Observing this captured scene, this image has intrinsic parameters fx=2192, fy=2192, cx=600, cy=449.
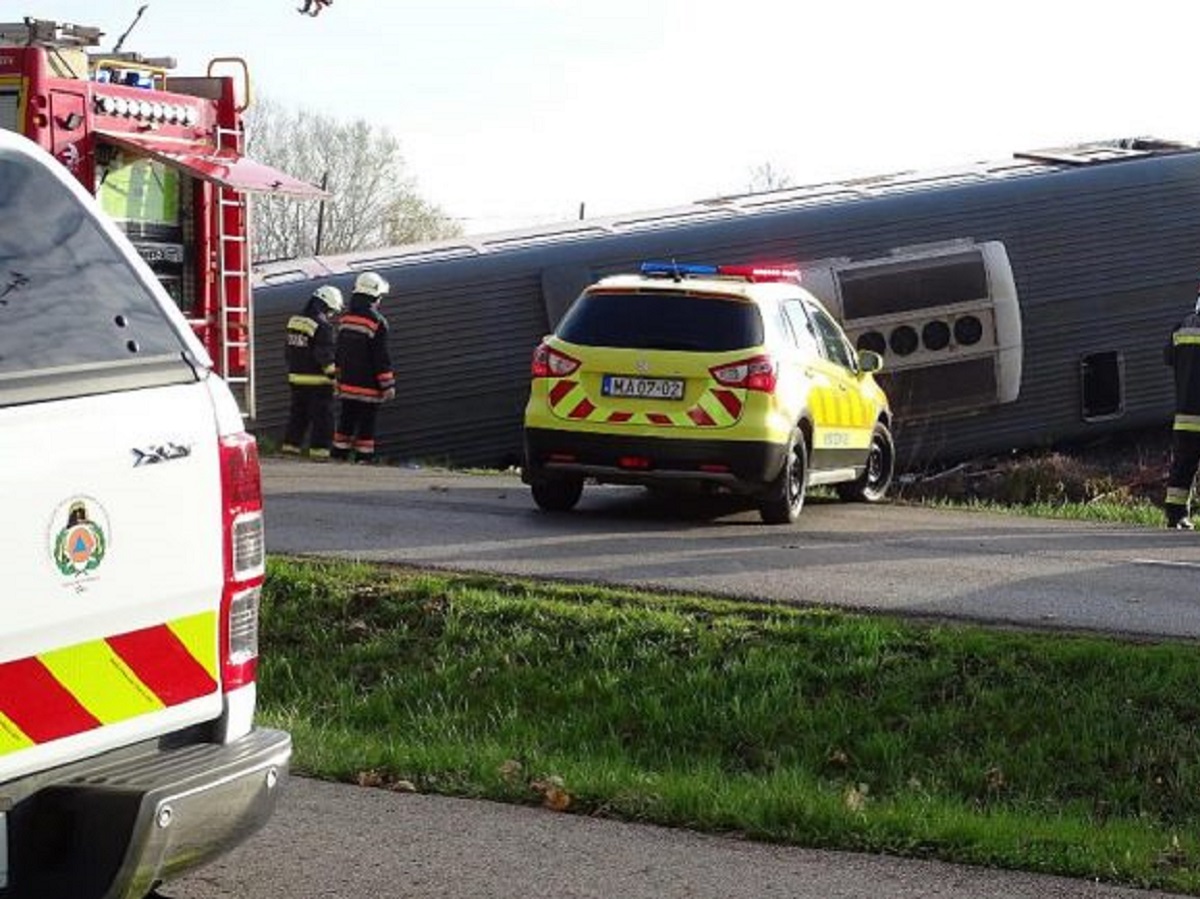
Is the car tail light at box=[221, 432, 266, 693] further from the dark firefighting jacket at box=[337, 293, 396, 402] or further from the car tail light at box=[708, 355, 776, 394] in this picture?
the dark firefighting jacket at box=[337, 293, 396, 402]

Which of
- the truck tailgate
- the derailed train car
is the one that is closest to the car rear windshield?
the derailed train car

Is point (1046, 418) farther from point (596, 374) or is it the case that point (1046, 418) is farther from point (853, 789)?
point (853, 789)

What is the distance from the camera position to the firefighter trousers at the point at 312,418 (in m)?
21.0

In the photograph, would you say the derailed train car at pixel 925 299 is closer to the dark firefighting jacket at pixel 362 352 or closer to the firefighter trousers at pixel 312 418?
the firefighter trousers at pixel 312 418

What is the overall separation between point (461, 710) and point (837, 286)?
12445 millimetres

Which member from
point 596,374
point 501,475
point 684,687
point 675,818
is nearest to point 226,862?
point 675,818

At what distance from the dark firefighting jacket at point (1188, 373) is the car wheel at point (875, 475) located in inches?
101

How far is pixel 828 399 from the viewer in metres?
16.0

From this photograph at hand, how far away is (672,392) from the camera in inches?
567

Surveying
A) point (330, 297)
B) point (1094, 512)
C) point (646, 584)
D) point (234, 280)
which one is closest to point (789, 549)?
point (646, 584)

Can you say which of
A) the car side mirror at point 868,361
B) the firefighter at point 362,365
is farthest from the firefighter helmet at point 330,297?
the car side mirror at point 868,361

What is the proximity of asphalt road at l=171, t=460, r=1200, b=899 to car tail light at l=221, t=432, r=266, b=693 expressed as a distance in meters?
0.89

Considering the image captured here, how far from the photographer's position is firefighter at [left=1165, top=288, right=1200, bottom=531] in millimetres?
15961

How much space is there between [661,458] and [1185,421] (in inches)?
167
